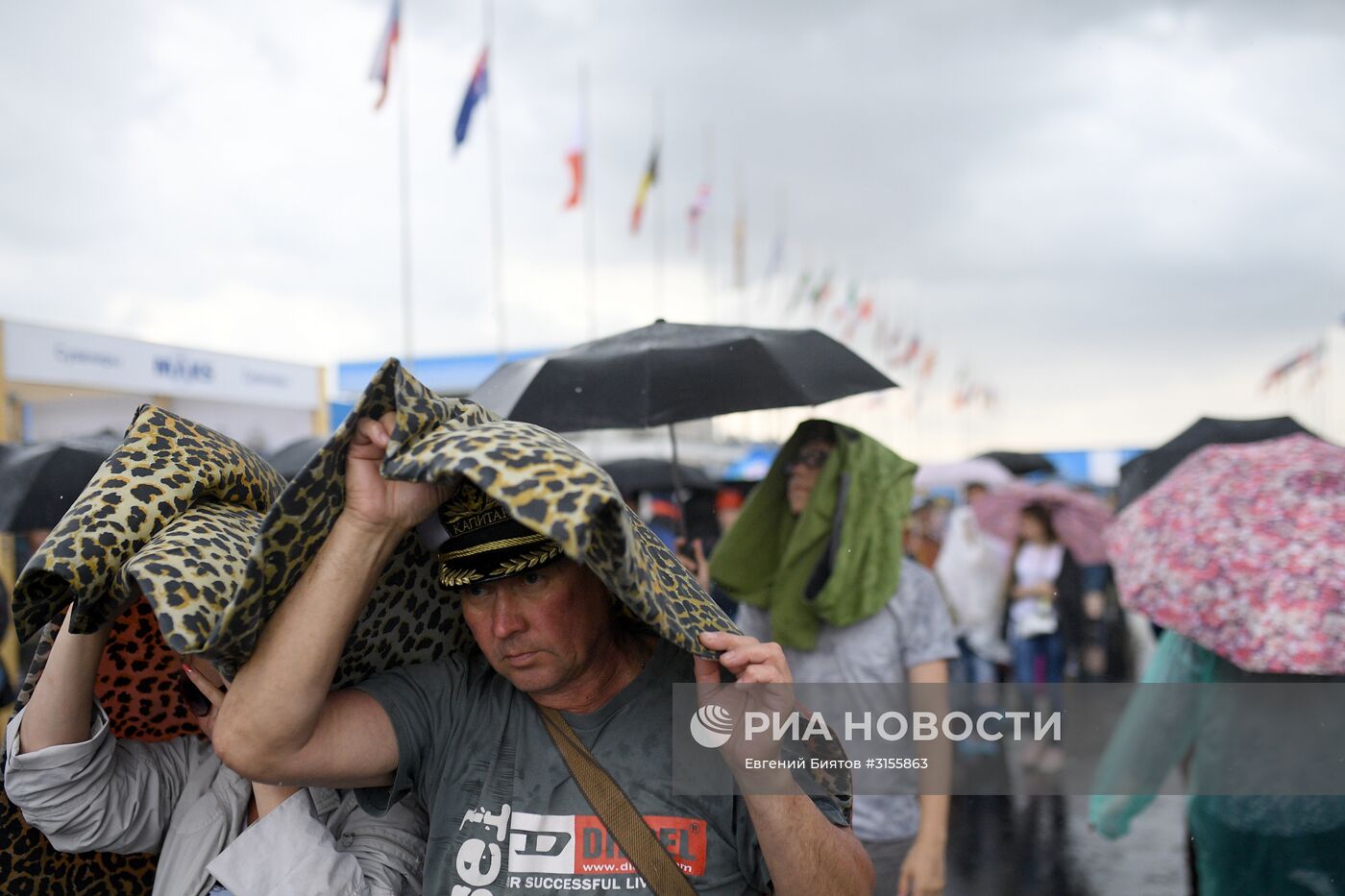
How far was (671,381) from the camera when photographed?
11.1 ft

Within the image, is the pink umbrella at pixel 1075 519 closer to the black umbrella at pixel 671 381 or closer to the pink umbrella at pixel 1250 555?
the pink umbrella at pixel 1250 555

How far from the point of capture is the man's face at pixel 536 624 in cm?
175

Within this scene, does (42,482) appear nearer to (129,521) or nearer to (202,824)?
(202,824)

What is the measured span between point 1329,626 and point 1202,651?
594 millimetres

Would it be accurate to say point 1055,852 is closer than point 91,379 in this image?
Yes

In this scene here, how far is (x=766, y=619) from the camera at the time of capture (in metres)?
3.59

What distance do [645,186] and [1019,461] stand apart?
9102 millimetres

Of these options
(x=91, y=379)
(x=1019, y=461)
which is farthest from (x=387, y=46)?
(x=1019, y=461)

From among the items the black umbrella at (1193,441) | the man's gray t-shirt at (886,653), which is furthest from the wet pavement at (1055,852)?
the man's gray t-shirt at (886,653)

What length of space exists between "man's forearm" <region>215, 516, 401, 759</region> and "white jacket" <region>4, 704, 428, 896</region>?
32cm

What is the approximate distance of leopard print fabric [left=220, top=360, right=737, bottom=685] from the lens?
1389mm

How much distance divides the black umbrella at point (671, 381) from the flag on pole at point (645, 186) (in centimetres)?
1765

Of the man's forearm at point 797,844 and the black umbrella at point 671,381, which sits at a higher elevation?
the black umbrella at point 671,381

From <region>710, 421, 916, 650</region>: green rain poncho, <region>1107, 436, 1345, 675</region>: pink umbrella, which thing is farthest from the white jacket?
<region>1107, 436, 1345, 675</region>: pink umbrella
